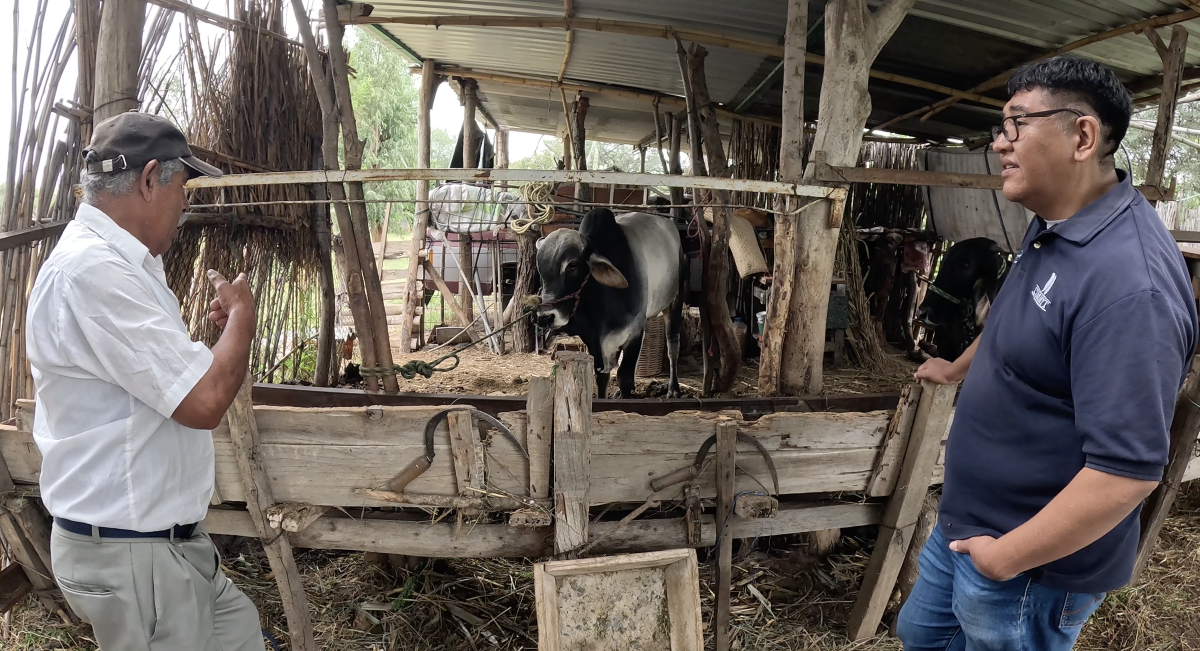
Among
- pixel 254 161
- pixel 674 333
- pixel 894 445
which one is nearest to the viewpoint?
pixel 894 445

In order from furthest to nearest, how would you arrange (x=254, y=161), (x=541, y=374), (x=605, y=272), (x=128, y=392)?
(x=541, y=374) < (x=605, y=272) < (x=254, y=161) < (x=128, y=392)

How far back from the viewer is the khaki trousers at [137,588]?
171 cm

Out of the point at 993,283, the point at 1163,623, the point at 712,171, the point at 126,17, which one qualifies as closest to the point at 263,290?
the point at 126,17

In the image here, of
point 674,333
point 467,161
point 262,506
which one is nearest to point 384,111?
point 467,161

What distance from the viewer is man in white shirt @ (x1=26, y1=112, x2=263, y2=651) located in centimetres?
154

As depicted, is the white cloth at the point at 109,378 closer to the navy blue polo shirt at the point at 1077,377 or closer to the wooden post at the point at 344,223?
the wooden post at the point at 344,223

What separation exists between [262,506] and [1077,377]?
238 cm

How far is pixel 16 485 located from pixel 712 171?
429cm

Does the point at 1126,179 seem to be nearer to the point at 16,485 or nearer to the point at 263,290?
the point at 16,485

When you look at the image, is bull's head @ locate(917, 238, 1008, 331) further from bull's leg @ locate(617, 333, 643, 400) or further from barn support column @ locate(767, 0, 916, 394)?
barn support column @ locate(767, 0, 916, 394)

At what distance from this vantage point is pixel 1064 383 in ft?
4.42

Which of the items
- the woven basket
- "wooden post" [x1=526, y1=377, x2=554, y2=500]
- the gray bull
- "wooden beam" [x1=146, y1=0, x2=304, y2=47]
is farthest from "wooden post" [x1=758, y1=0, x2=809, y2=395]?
the woven basket

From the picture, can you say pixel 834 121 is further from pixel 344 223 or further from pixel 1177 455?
pixel 344 223

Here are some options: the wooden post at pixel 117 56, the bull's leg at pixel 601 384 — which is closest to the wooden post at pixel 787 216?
the bull's leg at pixel 601 384
